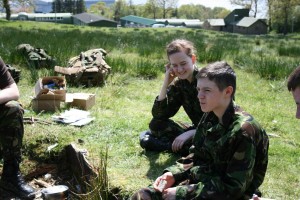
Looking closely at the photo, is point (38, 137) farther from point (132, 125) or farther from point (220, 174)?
point (220, 174)

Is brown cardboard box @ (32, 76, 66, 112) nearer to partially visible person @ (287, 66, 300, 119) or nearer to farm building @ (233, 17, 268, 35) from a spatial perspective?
partially visible person @ (287, 66, 300, 119)

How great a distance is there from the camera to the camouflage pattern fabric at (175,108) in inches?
142

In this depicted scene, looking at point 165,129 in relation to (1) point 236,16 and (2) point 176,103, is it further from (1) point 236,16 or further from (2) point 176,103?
(1) point 236,16

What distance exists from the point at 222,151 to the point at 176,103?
148 centimetres

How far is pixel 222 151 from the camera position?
2.33 metres

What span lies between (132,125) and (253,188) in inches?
95.8

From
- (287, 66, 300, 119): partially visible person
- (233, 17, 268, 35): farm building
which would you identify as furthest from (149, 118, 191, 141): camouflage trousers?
(233, 17, 268, 35): farm building

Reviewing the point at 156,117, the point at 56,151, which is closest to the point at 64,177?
the point at 56,151

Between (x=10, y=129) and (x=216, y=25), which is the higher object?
(x=216, y=25)

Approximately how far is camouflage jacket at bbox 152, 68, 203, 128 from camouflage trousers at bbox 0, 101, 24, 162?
125cm

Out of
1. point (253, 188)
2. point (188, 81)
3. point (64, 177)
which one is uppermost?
point (188, 81)

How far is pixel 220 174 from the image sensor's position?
238 centimetres

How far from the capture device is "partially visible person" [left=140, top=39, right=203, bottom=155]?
132 inches

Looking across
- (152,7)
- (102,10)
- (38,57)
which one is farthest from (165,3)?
(38,57)
